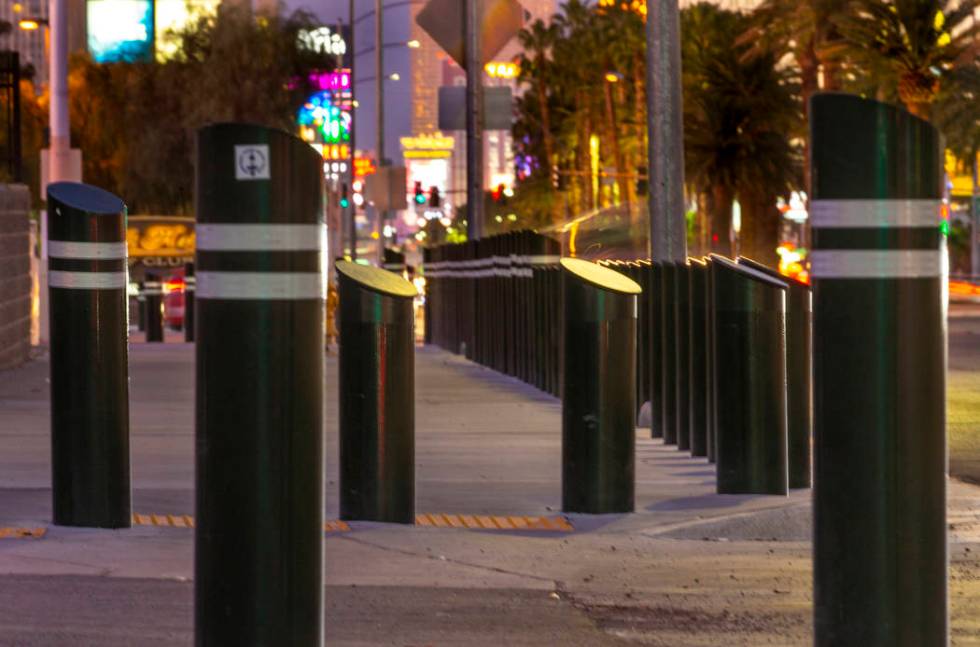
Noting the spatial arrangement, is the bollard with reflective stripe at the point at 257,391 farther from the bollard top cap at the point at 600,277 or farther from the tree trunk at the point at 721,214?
the tree trunk at the point at 721,214

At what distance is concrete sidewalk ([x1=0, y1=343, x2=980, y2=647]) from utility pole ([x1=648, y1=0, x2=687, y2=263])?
3.67m

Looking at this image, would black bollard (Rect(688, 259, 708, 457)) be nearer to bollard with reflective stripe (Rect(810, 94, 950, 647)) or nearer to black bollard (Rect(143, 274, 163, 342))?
bollard with reflective stripe (Rect(810, 94, 950, 647))

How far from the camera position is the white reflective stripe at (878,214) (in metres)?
4.64

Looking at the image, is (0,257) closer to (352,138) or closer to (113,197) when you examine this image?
(113,197)

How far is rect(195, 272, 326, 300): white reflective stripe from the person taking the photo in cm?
486

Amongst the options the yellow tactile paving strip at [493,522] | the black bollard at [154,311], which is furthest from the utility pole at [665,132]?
the black bollard at [154,311]

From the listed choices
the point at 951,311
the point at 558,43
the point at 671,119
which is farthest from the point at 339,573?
the point at 558,43

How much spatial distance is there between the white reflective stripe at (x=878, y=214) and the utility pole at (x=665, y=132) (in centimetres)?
1039

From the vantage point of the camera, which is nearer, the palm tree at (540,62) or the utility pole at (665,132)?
the utility pole at (665,132)

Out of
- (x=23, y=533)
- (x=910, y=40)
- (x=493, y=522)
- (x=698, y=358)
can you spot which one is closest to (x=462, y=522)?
(x=493, y=522)

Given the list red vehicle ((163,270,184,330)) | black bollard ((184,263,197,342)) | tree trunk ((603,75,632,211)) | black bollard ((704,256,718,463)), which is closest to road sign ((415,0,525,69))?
black bollard ((184,263,197,342))

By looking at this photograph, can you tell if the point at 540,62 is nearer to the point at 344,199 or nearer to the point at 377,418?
the point at 344,199

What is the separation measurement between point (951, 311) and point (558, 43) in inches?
2099

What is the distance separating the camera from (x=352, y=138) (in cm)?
6962
